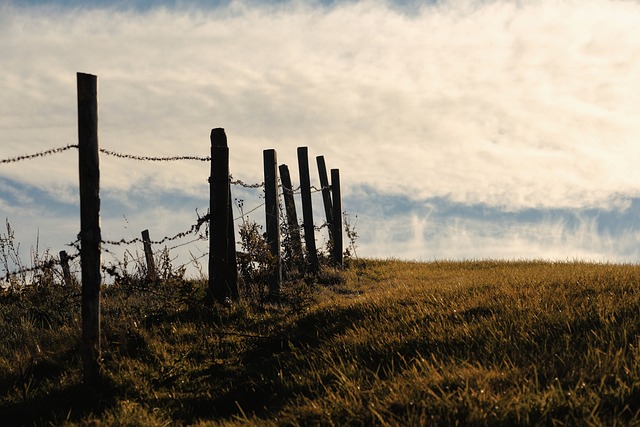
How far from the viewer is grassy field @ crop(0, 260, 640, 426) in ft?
17.2

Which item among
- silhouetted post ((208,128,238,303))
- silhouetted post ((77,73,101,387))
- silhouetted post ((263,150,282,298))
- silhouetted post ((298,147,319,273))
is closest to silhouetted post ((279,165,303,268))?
silhouetted post ((298,147,319,273))

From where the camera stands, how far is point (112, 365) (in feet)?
27.0

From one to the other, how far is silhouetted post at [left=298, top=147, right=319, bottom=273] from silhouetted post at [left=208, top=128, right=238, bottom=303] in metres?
6.37

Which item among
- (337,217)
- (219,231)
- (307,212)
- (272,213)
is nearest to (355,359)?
(219,231)

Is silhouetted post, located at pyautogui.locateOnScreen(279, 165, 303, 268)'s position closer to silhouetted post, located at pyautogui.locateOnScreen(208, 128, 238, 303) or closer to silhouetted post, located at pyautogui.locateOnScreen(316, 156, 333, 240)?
silhouetted post, located at pyautogui.locateOnScreen(316, 156, 333, 240)

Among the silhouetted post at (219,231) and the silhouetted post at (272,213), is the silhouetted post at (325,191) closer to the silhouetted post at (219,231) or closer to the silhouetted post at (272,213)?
the silhouetted post at (272,213)

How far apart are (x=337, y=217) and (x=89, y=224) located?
12.7 m

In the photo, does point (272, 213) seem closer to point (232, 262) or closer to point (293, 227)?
point (232, 262)

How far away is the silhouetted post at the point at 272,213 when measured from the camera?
13.0 metres

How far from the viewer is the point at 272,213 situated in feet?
44.3

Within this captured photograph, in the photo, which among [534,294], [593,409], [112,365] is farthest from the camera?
[534,294]

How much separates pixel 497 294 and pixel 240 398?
4.04 meters

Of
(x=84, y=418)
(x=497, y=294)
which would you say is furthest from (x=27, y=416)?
(x=497, y=294)

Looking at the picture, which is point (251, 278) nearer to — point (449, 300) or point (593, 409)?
point (449, 300)
